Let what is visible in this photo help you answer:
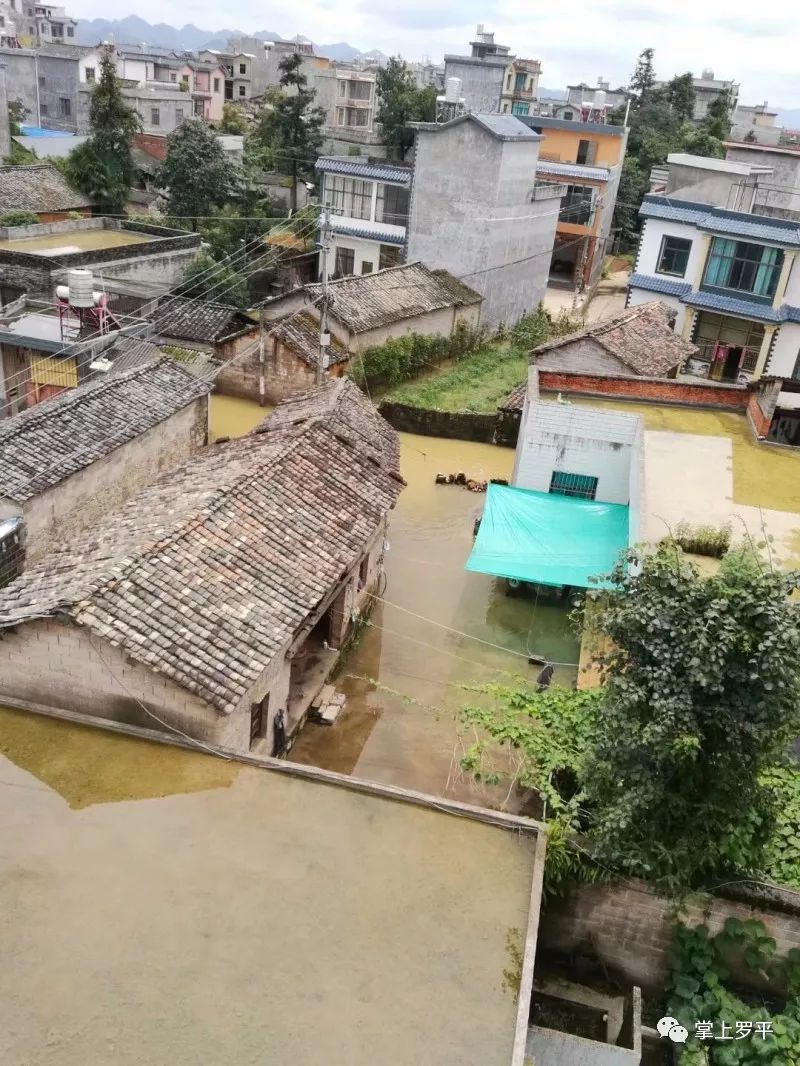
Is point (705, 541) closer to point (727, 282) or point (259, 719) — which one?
point (259, 719)

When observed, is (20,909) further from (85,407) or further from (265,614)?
(85,407)

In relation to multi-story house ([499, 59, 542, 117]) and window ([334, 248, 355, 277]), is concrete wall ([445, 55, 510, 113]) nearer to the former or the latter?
multi-story house ([499, 59, 542, 117])

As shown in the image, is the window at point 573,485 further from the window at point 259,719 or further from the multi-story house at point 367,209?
the multi-story house at point 367,209

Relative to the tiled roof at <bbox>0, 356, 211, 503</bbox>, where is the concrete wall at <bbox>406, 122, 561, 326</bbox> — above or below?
above

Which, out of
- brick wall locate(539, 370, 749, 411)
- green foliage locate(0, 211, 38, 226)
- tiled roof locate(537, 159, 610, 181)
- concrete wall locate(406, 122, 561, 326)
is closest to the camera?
brick wall locate(539, 370, 749, 411)

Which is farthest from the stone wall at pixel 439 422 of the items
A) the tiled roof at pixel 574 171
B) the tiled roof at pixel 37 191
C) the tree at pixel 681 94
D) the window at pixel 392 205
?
the tree at pixel 681 94

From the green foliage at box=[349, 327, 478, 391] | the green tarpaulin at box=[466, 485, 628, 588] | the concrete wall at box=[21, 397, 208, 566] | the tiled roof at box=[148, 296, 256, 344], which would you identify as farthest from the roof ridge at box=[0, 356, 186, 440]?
the green foliage at box=[349, 327, 478, 391]

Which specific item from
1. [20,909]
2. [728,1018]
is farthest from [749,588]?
[20,909]

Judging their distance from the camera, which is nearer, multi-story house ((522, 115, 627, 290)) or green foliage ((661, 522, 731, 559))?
green foliage ((661, 522, 731, 559))
